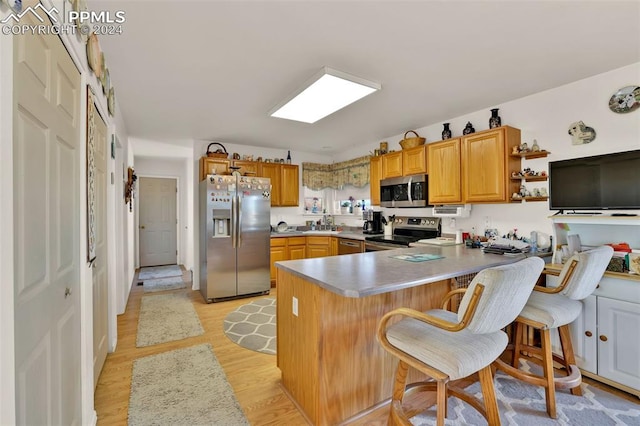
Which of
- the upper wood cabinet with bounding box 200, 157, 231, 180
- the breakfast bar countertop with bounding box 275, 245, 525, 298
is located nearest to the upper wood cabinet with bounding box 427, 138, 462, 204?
the breakfast bar countertop with bounding box 275, 245, 525, 298

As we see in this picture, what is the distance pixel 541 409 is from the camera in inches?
73.5

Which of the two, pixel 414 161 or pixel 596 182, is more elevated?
pixel 414 161

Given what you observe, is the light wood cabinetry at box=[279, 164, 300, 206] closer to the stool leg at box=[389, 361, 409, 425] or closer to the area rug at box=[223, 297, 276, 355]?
the area rug at box=[223, 297, 276, 355]

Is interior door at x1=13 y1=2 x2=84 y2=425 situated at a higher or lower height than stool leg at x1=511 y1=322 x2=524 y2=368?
higher

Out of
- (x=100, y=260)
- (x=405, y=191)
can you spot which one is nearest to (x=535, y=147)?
(x=405, y=191)

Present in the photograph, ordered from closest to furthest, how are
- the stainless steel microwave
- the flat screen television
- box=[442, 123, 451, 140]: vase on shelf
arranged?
the flat screen television, box=[442, 123, 451, 140]: vase on shelf, the stainless steel microwave

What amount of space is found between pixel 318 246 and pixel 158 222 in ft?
13.6

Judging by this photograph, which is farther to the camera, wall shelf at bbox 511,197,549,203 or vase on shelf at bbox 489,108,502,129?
vase on shelf at bbox 489,108,502,129

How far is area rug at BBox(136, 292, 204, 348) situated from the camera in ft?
9.61

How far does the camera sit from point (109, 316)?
2617mm

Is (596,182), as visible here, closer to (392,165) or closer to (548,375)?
(548,375)

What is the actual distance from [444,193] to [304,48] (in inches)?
91.3

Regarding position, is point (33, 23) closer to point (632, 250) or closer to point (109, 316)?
point (109, 316)

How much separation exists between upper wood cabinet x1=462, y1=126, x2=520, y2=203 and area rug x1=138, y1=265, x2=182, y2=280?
17.6ft
